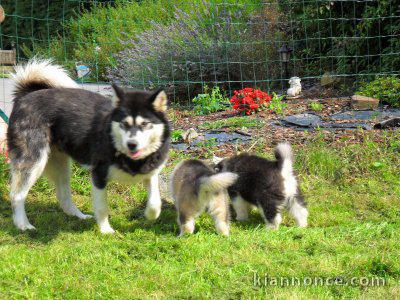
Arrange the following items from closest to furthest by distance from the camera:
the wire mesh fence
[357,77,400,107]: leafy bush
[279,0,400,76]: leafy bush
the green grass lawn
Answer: the green grass lawn, [357,77,400,107]: leafy bush, [279,0,400,76]: leafy bush, the wire mesh fence

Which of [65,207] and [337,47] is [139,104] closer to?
[65,207]

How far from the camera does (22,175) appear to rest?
4.93 m

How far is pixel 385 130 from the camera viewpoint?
6.53 meters

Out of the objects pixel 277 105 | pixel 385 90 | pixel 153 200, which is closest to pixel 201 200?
pixel 153 200

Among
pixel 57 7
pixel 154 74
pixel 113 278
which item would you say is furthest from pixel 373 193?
pixel 57 7

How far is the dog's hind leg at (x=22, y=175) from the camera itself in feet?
16.2

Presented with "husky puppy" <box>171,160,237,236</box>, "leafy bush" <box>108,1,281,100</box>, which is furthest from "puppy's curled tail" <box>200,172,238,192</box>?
"leafy bush" <box>108,1,281,100</box>

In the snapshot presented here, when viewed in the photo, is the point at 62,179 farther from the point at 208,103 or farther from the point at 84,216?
the point at 208,103

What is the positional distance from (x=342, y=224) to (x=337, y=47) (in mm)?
5585

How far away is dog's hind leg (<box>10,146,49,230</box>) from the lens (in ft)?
16.2

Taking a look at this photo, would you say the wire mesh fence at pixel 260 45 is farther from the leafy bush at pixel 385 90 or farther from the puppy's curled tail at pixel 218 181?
the puppy's curled tail at pixel 218 181

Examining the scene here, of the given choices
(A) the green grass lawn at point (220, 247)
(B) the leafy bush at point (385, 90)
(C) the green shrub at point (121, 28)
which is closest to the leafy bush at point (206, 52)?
(C) the green shrub at point (121, 28)

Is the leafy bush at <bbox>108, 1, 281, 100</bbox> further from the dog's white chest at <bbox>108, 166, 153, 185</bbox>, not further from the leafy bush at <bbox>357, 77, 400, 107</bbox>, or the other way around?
the dog's white chest at <bbox>108, 166, 153, 185</bbox>

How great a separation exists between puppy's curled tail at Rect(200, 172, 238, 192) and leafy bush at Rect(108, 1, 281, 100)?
474cm
